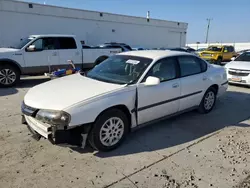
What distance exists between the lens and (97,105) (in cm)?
300

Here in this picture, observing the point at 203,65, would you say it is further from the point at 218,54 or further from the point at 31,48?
the point at 218,54

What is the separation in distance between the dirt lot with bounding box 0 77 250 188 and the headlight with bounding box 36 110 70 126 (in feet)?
2.10

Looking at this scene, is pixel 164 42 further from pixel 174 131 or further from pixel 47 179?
pixel 47 179

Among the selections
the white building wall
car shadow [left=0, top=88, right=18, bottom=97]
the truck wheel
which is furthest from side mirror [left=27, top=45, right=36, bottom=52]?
the white building wall

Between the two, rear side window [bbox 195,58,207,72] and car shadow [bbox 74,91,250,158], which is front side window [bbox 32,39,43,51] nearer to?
car shadow [bbox 74,91,250,158]

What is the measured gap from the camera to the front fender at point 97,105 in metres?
2.84

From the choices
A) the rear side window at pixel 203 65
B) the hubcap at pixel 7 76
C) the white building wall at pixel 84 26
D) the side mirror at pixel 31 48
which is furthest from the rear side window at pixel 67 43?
the white building wall at pixel 84 26

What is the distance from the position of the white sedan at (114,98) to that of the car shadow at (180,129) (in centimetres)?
28

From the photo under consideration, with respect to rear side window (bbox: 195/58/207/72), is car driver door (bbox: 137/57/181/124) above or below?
below

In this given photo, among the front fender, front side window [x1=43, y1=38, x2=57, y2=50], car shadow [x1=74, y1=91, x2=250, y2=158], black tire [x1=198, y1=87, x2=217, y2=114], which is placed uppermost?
front side window [x1=43, y1=38, x2=57, y2=50]

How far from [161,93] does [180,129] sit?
0.97 m

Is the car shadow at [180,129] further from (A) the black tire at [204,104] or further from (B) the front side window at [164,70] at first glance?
(B) the front side window at [164,70]

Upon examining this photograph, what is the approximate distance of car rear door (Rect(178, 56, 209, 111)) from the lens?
4352 millimetres

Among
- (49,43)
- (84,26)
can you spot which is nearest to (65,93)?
(49,43)
